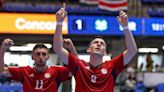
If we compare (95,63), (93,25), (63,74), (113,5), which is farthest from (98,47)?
(93,25)

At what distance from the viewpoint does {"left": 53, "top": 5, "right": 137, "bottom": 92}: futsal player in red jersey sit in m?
5.65

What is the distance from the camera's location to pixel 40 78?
5.90 meters

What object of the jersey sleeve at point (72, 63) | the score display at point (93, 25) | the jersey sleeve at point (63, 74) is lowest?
the score display at point (93, 25)

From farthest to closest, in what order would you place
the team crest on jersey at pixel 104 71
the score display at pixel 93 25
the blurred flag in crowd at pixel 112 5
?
1. the score display at pixel 93 25
2. the blurred flag in crowd at pixel 112 5
3. the team crest on jersey at pixel 104 71

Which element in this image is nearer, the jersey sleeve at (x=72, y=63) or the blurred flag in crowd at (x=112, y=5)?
the jersey sleeve at (x=72, y=63)

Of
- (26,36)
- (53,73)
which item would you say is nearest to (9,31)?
(26,36)

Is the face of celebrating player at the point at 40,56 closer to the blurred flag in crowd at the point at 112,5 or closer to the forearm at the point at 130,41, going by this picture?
→ the forearm at the point at 130,41

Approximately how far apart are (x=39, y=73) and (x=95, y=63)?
0.74 metres

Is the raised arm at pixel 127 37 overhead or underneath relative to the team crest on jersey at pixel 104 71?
overhead

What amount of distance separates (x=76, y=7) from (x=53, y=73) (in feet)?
35.3

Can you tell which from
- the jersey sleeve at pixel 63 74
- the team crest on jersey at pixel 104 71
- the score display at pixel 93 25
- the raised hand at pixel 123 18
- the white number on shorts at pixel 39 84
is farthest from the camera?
the score display at pixel 93 25

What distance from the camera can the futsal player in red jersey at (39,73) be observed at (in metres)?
5.83

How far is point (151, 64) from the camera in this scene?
687 inches

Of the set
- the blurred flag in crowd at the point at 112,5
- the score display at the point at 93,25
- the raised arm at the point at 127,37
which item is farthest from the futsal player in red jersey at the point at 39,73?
the score display at the point at 93,25
